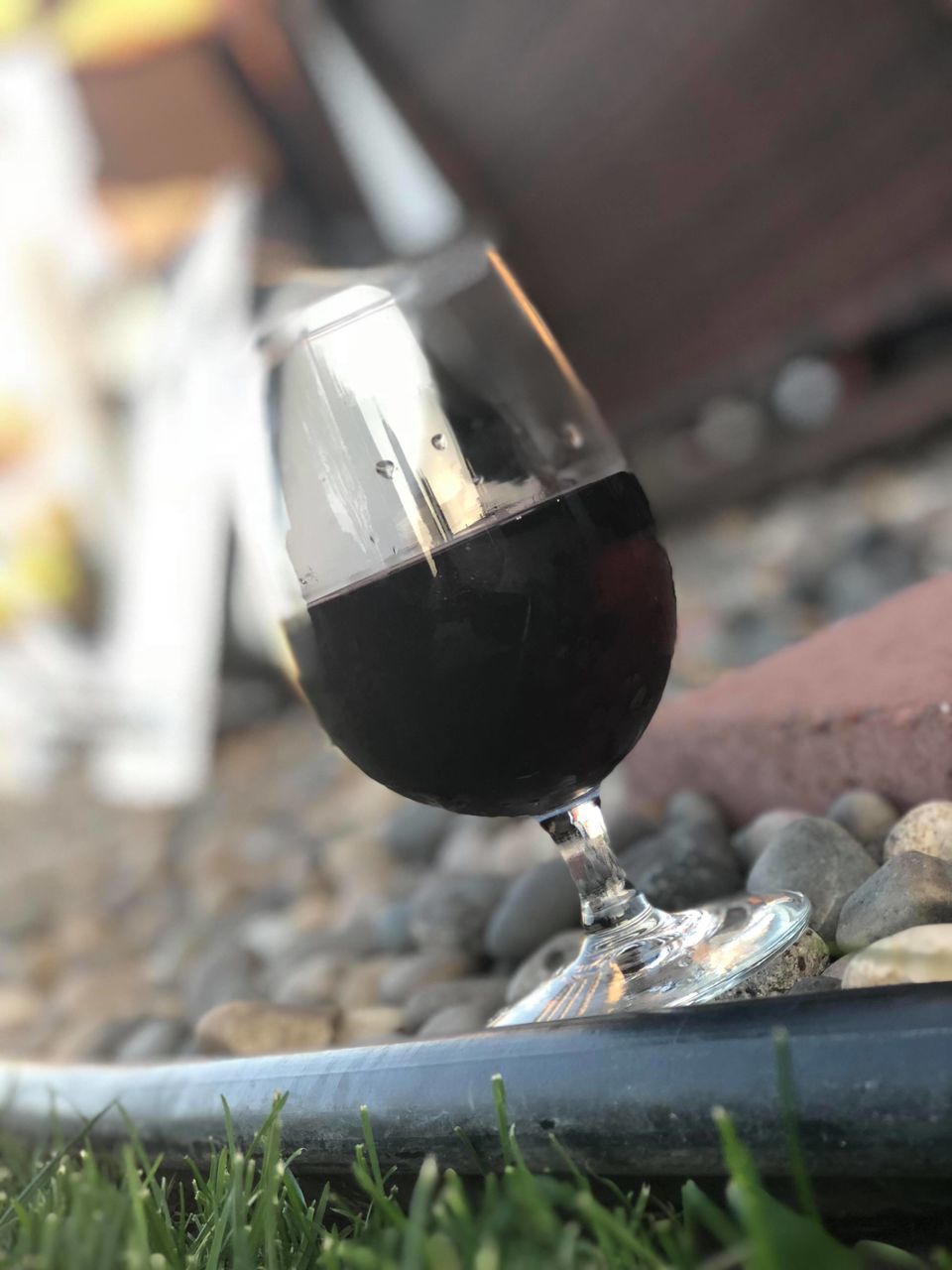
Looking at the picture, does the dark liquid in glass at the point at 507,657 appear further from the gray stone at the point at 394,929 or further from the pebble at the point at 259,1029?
the gray stone at the point at 394,929

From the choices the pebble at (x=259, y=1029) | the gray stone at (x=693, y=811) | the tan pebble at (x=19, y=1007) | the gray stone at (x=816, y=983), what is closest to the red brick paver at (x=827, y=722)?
the gray stone at (x=693, y=811)

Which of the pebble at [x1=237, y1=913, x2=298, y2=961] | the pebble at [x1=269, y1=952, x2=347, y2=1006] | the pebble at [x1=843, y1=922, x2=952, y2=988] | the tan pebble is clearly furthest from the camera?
the tan pebble

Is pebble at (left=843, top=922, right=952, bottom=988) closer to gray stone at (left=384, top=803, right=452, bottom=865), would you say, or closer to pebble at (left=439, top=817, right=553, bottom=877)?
pebble at (left=439, top=817, right=553, bottom=877)

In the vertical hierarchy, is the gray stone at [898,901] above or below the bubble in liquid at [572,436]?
below

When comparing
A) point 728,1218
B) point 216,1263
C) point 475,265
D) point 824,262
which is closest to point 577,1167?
point 728,1218

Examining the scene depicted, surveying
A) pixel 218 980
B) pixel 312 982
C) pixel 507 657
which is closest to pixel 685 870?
pixel 507 657

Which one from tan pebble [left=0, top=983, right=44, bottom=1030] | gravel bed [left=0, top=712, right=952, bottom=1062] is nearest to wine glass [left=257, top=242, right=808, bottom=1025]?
gravel bed [left=0, top=712, right=952, bottom=1062]
